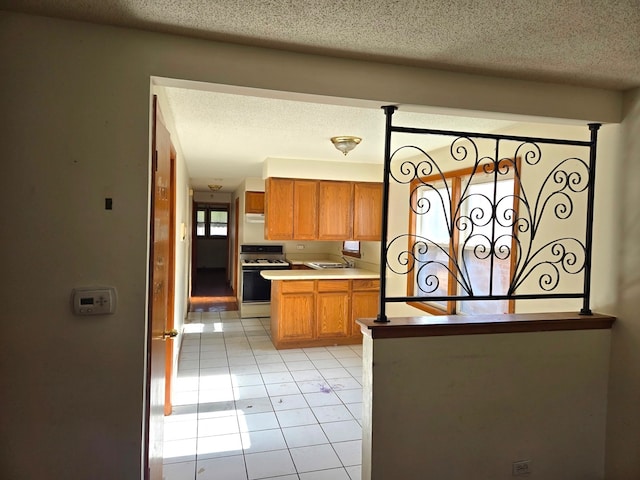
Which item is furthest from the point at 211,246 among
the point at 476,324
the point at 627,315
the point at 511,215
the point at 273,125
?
the point at 627,315

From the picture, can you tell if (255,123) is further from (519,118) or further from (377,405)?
(377,405)

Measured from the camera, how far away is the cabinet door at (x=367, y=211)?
5.47 m

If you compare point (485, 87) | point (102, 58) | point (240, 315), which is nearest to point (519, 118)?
point (485, 87)

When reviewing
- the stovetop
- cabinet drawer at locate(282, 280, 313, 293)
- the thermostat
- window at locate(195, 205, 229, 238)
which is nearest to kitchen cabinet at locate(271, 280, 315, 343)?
cabinet drawer at locate(282, 280, 313, 293)

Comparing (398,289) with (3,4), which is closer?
(3,4)

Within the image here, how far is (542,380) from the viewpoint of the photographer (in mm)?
2201

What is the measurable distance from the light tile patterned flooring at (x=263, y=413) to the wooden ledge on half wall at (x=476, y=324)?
1.13 m

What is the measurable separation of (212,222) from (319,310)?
8295 mm

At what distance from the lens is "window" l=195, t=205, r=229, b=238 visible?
40.8 ft

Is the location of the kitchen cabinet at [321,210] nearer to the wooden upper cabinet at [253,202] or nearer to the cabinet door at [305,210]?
the cabinet door at [305,210]

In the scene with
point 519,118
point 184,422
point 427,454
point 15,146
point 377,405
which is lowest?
point 184,422

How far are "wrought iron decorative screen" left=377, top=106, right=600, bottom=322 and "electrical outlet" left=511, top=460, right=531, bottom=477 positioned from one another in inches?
34.5

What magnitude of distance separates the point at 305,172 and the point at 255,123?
79.7 inches

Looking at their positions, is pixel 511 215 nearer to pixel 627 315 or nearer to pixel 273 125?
pixel 627 315
